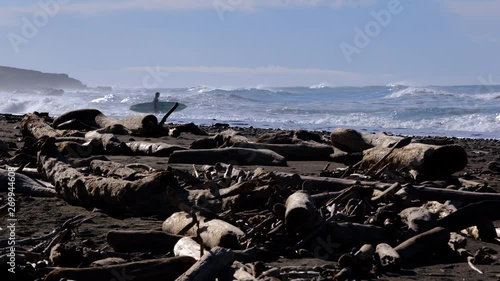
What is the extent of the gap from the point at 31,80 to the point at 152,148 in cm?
12871

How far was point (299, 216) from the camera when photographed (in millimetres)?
5492

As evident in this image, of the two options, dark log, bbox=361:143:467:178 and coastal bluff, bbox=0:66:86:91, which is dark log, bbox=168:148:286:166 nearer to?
dark log, bbox=361:143:467:178

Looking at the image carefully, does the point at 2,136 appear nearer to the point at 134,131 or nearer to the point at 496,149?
the point at 134,131

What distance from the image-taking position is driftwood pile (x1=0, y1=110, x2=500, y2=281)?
4.68m

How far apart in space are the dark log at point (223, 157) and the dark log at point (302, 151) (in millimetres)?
801

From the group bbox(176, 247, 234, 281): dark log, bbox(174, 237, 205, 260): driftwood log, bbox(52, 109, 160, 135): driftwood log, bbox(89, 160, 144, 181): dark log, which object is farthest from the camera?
bbox(52, 109, 160, 135): driftwood log

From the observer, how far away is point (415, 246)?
5.52 m

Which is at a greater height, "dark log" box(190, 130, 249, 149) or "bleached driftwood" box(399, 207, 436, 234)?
"bleached driftwood" box(399, 207, 436, 234)

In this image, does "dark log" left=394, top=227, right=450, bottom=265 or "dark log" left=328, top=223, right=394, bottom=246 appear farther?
"dark log" left=328, top=223, right=394, bottom=246

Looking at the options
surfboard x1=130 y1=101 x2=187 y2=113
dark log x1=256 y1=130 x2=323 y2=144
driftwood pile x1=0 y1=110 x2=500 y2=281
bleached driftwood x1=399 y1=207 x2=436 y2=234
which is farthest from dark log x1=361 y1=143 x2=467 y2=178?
surfboard x1=130 y1=101 x2=187 y2=113

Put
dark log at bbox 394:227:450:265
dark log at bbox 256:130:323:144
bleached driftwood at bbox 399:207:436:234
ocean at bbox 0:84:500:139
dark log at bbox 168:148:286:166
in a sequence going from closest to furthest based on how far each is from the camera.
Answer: dark log at bbox 394:227:450:265 → bleached driftwood at bbox 399:207:436:234 → dark log at bbox 168:148:286:166 → dark log at bbox 256:130:323:144 → ocean at bbox 0:84:500:139

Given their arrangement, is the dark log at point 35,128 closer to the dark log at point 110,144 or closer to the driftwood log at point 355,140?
the dark log at point 110,144

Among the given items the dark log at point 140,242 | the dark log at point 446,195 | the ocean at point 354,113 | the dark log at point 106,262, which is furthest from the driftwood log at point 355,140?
the ocean at point 354,113

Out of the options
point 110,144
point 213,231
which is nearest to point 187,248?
point 213,231
